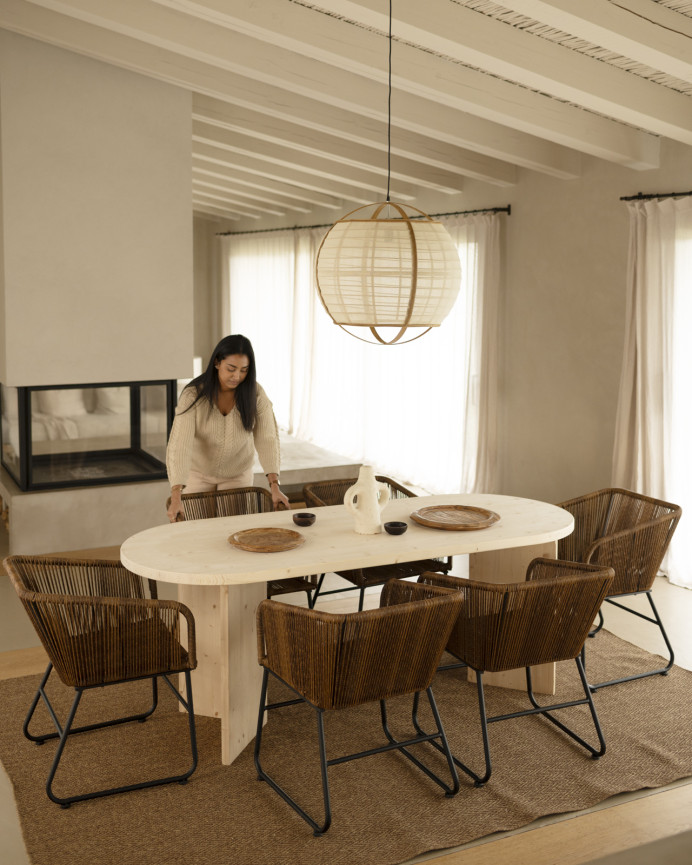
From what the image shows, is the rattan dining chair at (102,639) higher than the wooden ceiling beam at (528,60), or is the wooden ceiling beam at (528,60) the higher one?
the wooden ceiling beam at (528,60)

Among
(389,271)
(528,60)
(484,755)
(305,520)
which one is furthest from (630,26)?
(484,755)

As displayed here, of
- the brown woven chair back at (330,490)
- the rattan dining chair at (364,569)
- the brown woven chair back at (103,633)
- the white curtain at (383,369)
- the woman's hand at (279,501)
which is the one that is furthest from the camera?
the white curtain at (383,369)

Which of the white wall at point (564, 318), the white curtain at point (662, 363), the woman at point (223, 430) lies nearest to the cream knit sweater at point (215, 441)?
the woman at point (223, 430)

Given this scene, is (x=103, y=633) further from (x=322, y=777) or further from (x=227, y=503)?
(x=227, y=503)

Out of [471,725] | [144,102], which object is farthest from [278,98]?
[471,725]

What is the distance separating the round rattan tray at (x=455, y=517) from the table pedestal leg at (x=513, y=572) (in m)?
0.18

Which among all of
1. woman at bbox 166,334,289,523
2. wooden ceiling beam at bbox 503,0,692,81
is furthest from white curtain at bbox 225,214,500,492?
wooden ceiling beam at bbox 503,0,692,81

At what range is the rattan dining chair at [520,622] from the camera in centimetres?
288

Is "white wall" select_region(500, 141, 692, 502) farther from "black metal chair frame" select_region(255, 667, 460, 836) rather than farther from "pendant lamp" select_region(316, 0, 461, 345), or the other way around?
"black metal chair frame" select_region(255, 667, 460, 836)

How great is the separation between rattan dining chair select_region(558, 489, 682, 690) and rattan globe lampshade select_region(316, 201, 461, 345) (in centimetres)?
128

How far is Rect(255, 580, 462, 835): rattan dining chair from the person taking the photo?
2564 mm

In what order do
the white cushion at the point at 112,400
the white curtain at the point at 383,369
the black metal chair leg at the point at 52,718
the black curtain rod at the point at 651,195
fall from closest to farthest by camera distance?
the black metal chair leg at the point at 52,718 < the black curtain rod at the point at 651,195 < the white cushion at the point at 112,400 < the white curtain at the point at 383,369

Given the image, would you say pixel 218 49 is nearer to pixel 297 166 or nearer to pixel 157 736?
pixel 297 166

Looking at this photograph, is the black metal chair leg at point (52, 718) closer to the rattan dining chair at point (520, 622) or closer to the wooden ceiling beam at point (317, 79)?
the rattan dining chair at point (520, 622)
